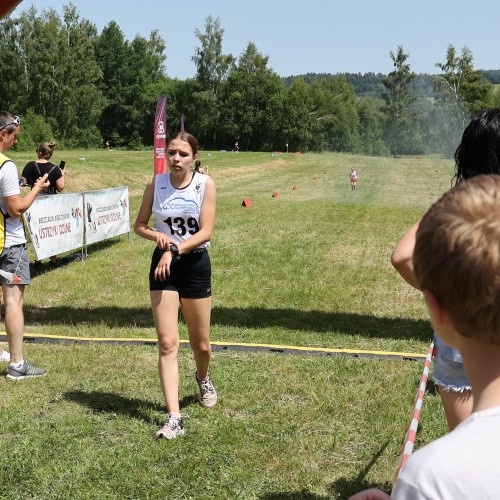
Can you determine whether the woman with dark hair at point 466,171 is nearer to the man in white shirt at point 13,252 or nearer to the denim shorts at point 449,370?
the denim shorts at point 449,370

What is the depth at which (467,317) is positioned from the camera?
3.97 ft

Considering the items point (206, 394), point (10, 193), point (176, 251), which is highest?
point (10, 193)

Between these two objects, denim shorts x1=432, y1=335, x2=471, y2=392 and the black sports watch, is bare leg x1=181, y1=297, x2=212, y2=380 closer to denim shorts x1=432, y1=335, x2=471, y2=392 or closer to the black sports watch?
the black sports watch

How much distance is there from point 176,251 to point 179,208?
0.33 m

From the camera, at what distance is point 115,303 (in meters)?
8.77

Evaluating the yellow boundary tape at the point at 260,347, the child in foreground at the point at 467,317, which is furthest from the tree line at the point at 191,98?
the child in foreground at the point at 467,317

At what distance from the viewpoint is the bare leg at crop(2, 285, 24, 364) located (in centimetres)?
558

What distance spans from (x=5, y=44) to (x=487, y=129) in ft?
228

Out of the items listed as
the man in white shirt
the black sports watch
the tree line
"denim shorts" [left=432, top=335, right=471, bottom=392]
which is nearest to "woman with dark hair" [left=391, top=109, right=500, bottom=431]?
"denim shorts" [left=432, top=335, right=471, bottom=392]

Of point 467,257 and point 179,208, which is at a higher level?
point 467,257

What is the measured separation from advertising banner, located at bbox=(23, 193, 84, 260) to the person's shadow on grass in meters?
4.94

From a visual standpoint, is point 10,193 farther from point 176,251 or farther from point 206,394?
point 206,394

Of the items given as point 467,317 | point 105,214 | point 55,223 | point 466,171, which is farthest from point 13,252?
point 105,214

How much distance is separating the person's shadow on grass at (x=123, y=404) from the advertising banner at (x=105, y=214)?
6.69 m
